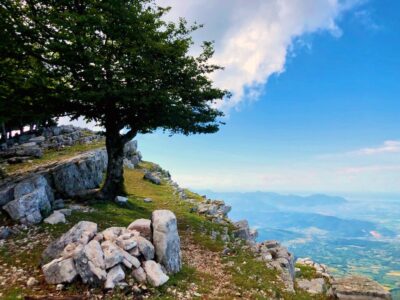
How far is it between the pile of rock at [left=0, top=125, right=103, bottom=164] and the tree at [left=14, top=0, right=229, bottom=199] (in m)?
18.4

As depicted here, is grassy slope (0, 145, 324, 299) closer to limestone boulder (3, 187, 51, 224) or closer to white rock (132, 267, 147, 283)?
white rock (132, 267, 147, 283)

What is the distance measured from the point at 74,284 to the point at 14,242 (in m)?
7.33

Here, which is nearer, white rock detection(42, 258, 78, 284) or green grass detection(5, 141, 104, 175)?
white rock detection(42, 258, 78, 284)

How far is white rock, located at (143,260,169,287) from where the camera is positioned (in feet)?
49.7

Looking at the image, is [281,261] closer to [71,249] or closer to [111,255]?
[111,255]

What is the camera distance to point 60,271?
558 inches

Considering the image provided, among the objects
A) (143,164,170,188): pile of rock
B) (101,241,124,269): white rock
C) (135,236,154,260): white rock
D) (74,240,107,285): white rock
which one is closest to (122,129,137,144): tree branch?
(135,236,154,260): white rock

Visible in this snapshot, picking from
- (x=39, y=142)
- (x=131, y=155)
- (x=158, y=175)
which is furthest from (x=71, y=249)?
(x=131, y=155)

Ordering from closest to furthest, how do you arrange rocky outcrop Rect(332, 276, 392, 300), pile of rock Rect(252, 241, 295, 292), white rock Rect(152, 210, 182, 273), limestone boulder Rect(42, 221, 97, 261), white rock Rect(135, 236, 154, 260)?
limestone boulder Rect(42, 221, 97, 261) < white rock Rect(135, 236, 154, 260) < white rock Rect(152, 210, 182, 273) < rocky outcrop Rect(332, 276, 392, 300) < pile of rock Rect(252, 241, 295, 292)

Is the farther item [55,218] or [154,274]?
[55,218]

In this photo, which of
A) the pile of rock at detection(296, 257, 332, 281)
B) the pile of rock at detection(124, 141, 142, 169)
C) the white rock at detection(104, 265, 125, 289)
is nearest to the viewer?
the white rock at detection(104, 265, 125, 289)

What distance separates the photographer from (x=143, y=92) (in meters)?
28.7

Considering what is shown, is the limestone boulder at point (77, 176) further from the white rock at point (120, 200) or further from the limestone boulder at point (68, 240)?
the limestone boulder at point (68, 240)

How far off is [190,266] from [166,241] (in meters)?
3.35
